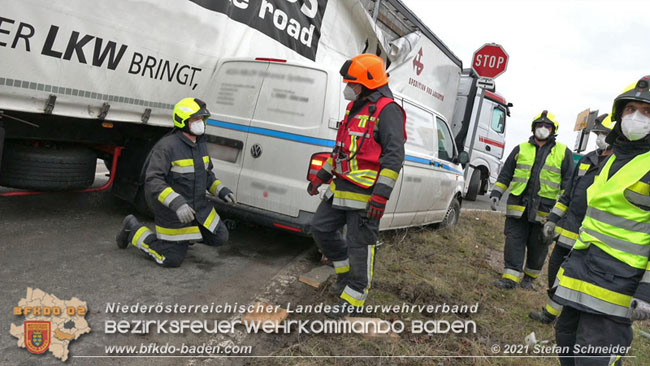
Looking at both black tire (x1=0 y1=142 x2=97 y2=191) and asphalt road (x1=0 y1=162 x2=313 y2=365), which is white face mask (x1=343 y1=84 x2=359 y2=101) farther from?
black tire (x1=0 y1=142 x2=97 y2=191)

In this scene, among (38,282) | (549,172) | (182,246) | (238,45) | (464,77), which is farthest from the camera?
(464,77)

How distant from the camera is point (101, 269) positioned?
10.9ft

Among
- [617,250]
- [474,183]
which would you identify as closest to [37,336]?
[617,250]

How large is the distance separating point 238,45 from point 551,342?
13.9 feet

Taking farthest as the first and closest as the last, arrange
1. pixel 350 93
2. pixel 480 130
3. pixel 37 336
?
1. pixel 480 130
2. pixel 350 93
3. pixel 37 336

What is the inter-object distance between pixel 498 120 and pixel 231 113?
8970 mm

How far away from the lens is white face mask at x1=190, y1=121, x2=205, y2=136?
353cm

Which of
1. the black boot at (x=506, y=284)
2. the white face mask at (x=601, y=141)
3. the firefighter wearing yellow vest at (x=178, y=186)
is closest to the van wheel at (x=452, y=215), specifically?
the black boot at (x=506, y=284)

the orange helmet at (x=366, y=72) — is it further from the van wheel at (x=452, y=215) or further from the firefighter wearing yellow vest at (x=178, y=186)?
the van wheel at (x=452, y=215)

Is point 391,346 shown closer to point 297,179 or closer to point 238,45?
point 297,179

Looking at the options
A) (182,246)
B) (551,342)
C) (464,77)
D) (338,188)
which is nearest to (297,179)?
(338,188)

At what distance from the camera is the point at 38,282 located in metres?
2.94

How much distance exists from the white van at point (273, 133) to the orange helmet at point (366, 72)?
0.85 metres

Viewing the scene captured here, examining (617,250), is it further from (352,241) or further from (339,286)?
(339,286)
